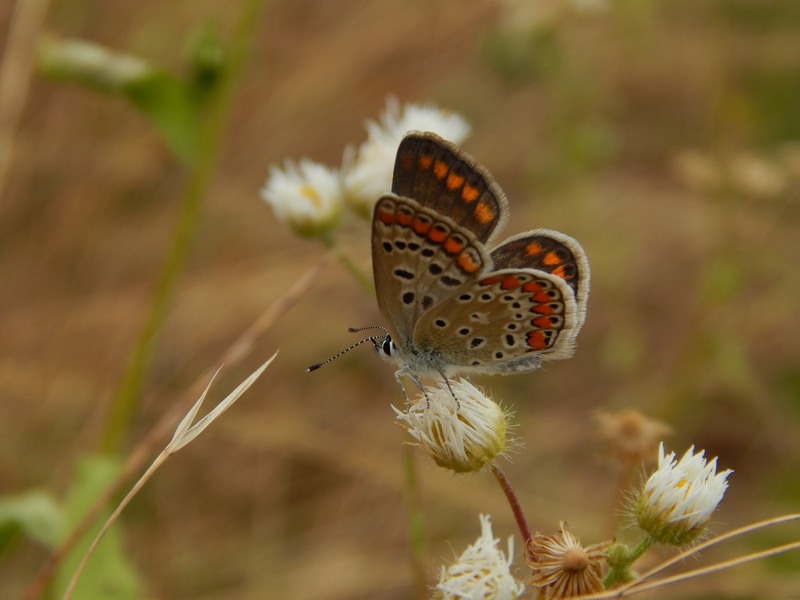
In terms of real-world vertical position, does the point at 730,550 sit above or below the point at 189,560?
below

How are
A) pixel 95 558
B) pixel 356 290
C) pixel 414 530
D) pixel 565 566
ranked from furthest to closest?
pixel 356 290 < pixel 95 558 < pixel 414 530 < pixel 565 566

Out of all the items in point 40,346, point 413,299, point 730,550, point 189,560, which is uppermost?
point 40,346

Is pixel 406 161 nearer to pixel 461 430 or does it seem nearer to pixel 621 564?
pixel 461 430

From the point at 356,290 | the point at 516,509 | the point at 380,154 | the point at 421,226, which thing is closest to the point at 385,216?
the point at 421,226

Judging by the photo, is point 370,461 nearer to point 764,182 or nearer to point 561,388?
point 561,388

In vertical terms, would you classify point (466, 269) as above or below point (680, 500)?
above

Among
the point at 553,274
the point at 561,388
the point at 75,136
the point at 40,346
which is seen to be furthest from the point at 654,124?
the point at 553,274

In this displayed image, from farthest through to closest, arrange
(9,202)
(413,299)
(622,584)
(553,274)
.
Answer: (9,202)
(413,299)
(553,274)
(622,584)
